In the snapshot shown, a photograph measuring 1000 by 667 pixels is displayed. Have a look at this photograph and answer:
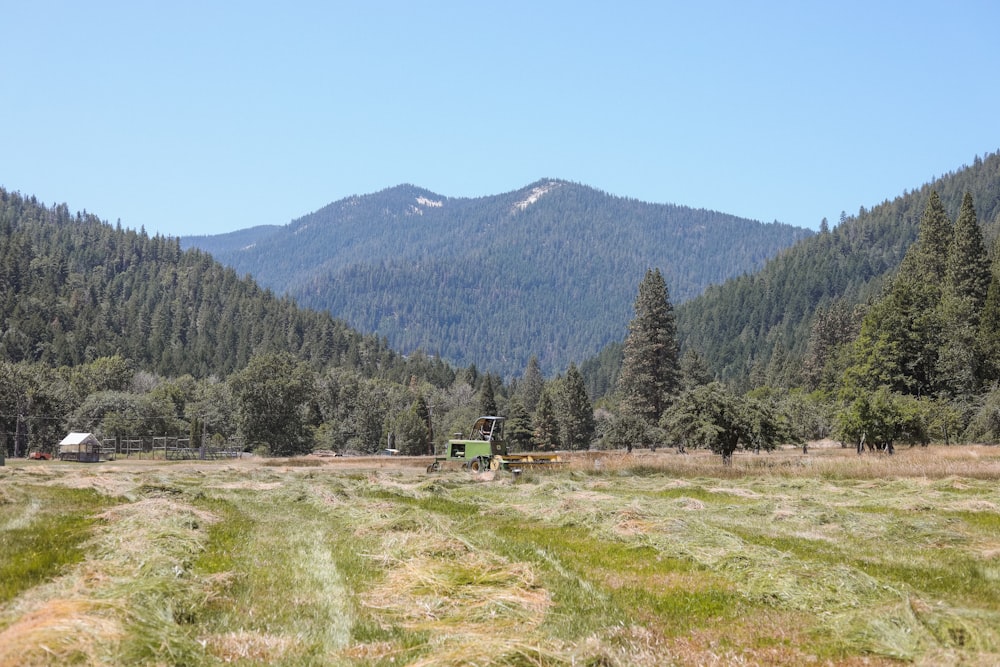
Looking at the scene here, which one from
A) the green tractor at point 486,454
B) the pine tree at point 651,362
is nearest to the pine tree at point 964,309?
the pine tree at point 651,362

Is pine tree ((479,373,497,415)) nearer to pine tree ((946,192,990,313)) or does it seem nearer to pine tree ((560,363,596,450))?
pine tree ((560,363,596,450))

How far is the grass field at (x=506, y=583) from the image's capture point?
8.97 meters

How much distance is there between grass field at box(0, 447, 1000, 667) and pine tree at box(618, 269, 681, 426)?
6201cm

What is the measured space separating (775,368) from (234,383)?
114860mm

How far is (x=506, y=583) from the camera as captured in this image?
1211 centimetres

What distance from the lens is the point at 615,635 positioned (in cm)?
983

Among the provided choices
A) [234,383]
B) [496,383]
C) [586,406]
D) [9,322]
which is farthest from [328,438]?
[9,322]

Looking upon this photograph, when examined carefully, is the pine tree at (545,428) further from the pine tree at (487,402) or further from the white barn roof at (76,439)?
the white barn roof at (76,439)

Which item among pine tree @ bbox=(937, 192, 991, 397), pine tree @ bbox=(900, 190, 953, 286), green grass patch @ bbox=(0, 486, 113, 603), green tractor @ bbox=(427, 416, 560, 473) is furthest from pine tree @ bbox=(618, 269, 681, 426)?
green grass patch @ bbox=(0, 486, 113, 603)

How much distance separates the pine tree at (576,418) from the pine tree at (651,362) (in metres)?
24.4

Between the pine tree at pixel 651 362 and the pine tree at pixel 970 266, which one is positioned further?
the pine tree at pixel 651 362

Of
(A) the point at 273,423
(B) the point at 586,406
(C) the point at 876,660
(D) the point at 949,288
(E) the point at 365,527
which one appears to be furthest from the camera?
(B) the point at 586,406

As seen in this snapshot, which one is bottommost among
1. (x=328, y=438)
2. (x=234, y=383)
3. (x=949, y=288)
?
(x=328, y=438)

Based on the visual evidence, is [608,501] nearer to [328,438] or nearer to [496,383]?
[328,438]
